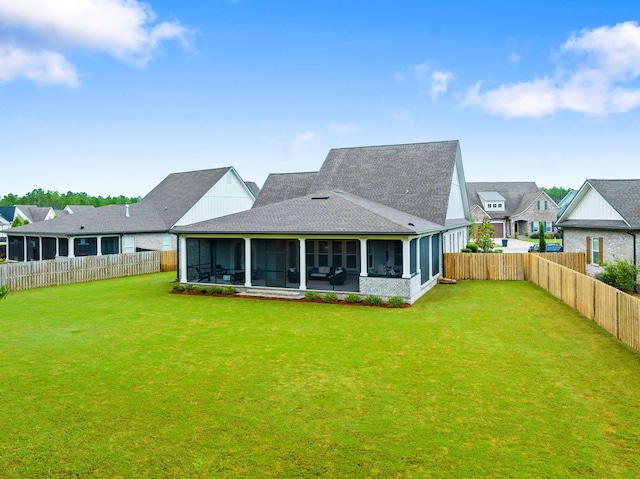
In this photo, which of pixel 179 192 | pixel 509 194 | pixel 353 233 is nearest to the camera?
pixel 353 233

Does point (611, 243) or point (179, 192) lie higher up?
point (179, 192)

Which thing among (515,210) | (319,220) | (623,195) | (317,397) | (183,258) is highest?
(515,210)

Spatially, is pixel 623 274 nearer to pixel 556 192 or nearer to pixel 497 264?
pixel 497 264

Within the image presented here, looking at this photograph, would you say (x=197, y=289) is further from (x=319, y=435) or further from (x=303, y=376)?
(x=319, y=435)

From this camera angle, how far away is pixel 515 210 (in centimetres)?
6119

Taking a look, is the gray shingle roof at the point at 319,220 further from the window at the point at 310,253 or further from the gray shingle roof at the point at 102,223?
the gray shingle roof at the point at 102,223

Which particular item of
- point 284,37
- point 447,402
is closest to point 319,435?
point 447,402

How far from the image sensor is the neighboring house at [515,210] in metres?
60.2

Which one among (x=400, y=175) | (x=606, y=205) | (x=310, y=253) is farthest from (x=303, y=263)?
(x=606, y=205)

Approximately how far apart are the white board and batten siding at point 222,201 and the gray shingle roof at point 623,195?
1027 inches

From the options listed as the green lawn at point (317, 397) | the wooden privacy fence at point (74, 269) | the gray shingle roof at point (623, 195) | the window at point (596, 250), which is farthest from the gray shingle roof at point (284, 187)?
the green lawn at point (317, 397)

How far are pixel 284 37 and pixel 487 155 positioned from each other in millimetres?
37142

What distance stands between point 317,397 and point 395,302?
957cm

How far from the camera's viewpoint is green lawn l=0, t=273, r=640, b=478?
6484 mm
